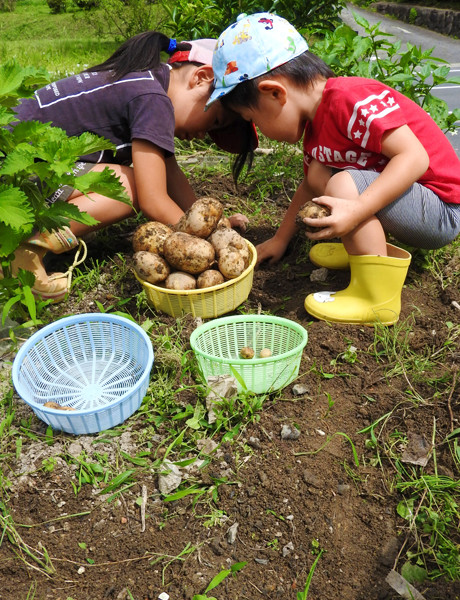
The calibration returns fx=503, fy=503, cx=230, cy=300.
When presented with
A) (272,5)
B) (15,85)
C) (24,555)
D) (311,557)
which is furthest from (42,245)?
(272,5)

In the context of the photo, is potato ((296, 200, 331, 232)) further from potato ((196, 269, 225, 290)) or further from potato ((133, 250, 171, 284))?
potato ((133, 250, 171, 284))

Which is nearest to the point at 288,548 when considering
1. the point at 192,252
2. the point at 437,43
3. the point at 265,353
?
the point at 265,353

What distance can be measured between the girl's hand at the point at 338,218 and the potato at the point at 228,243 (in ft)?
1.06

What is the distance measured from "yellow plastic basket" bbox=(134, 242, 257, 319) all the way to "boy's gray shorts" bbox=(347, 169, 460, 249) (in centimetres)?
57

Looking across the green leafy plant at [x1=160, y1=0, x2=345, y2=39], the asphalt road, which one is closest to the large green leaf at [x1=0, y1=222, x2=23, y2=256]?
the asphalt road

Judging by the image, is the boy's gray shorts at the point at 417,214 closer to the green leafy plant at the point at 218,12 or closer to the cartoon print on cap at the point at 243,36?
the cartoon print on cap at the point at 243,36

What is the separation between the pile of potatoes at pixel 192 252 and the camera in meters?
2.04

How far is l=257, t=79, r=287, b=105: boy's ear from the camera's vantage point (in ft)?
6.41

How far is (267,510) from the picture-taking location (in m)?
1.45

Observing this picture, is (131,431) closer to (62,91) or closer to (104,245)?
(104,245)

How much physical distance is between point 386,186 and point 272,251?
758mm

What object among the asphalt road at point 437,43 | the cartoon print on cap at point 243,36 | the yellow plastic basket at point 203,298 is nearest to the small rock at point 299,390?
the yellow plastic basket at point 203,298

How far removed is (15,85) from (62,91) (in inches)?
33.2

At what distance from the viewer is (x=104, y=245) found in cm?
275
